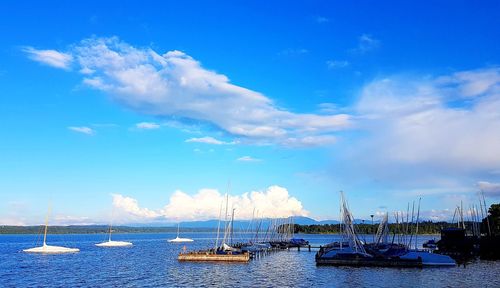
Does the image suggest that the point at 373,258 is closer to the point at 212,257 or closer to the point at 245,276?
the point at 245,276

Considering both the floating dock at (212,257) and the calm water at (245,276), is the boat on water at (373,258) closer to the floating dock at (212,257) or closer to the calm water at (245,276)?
the calm water at (245,276)

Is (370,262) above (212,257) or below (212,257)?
above

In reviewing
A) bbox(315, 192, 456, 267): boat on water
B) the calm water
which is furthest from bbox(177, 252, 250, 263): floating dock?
bbox(315, 192, 456, 267): boat on water

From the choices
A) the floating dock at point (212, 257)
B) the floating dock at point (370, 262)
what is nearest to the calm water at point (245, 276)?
the floating dock at point (370, 262)

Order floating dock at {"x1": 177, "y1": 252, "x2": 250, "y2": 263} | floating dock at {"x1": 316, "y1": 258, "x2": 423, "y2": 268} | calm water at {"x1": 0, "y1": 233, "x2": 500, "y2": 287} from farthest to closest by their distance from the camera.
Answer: floating dock at {"x1": 177, "y1": 252, "x2": 250, "y2": 263} → floating dock at {"x1": 316, "y1": 258, "x2": 423, "y2": 268} → calm water at {"x1": 0, "y1": 233, "x2": 500, "y2": 287}

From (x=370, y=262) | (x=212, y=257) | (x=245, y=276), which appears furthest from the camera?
(x=212, y=257)

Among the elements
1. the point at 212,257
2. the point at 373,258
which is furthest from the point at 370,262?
the point at 212,257

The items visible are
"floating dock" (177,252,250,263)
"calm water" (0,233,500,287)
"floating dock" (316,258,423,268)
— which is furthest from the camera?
"floating dock" (177,252,250,263)

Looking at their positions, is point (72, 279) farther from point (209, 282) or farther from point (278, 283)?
point (278, 283)

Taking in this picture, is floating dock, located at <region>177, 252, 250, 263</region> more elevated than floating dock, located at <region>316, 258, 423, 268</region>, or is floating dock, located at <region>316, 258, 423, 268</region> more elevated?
floating dock, located at <region>316, 258, 423, 268</region>

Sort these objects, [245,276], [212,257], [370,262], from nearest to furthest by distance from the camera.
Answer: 1. [245,276]
2. [370,262]
3. [212,257]

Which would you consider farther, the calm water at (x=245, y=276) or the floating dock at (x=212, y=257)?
the floating dock at (x=212, y=257)

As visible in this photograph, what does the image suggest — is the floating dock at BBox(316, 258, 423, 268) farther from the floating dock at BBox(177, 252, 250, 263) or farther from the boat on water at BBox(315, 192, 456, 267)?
the floating dock at BBox(177, 252, 250, 263)

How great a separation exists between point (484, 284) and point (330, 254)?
38.4 m
